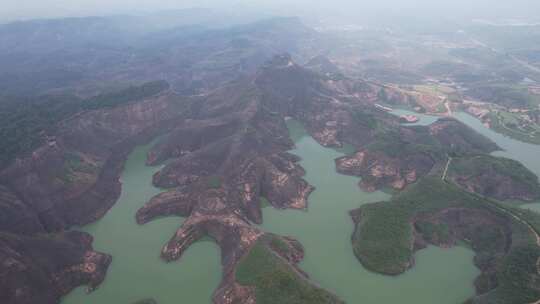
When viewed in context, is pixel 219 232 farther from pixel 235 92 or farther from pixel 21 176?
pixel 235 92

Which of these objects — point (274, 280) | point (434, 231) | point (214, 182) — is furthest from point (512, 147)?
point (274, 280)

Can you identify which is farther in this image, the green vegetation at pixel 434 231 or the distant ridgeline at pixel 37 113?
the distant ridgeline at pixel 37 113

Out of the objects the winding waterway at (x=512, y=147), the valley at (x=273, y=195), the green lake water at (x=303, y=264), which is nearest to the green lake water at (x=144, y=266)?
the green lake water at (x=303, y=264)

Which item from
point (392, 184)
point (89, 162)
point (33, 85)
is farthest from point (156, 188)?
point (33, 85)

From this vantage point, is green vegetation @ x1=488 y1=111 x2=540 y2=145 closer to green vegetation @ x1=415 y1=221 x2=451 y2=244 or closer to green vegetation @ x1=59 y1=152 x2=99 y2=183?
green vegetation @ x1=415 y1=221 x2=451 y2=244

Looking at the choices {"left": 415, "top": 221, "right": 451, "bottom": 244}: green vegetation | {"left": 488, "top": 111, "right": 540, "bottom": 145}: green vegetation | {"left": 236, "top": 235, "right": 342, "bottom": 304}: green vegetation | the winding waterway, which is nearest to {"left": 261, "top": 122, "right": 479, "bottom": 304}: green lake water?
{"left": 415, "top": 221, "right": 451, "bottom": 244}: green vegetation

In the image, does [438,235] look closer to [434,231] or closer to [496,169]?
[434,231]

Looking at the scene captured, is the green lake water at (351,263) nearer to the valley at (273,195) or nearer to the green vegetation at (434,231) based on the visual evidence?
the valley at (273,195)
